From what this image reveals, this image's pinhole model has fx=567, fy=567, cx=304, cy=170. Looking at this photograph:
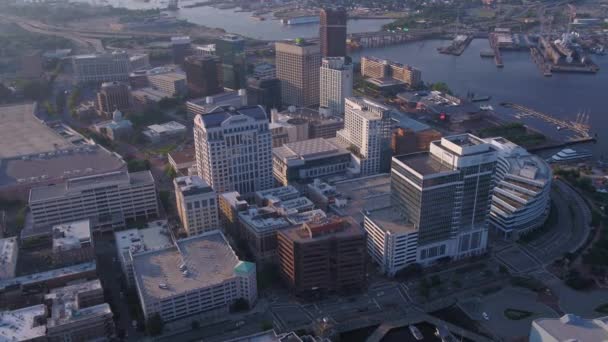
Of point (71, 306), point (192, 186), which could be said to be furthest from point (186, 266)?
point (192, 186)

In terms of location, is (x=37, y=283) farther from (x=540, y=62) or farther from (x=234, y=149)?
(x=540, y=62)

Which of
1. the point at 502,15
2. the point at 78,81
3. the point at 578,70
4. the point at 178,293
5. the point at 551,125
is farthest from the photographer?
the point at 502,15

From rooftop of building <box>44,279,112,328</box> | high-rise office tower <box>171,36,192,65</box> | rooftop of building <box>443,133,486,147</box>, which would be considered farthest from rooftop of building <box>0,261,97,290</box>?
high-rise office tower <box>171,36,192,65</box>

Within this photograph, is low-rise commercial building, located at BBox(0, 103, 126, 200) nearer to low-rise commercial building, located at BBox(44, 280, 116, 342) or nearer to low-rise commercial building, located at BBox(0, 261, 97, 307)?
low-rise commercial building, located at BBox(0, 261, 97, 307)

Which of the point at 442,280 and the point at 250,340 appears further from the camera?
the point at 442,280

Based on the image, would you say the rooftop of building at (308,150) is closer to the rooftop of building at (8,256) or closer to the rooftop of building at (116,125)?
the rooftop of building at (116,125)

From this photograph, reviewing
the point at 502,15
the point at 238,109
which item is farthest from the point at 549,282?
the point at 502,15

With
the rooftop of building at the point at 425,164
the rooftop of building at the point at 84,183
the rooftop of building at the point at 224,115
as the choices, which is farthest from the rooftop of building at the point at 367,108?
the rooftop of building at the point at 84,183

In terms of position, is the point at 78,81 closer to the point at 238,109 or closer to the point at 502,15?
the point at 238,109
